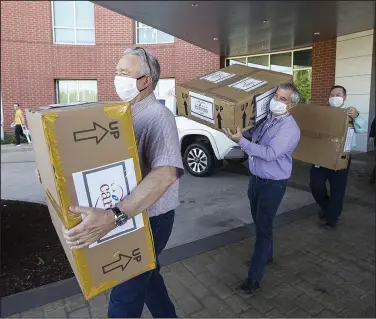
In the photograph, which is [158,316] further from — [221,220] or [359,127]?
[359,127]

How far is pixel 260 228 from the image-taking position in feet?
8.57

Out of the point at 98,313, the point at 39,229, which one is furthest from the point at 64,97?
the point at 98,313

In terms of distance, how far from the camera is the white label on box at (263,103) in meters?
2.32

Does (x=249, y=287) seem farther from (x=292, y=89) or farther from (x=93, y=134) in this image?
(x=93, y=134)

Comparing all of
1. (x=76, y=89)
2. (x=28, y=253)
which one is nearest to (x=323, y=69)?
(x=76, y=89)

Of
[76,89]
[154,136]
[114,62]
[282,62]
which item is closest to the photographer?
[154,136]

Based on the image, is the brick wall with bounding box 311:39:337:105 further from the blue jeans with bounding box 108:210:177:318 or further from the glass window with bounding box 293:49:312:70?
the blue jeans with bounding box 108:210:177:318

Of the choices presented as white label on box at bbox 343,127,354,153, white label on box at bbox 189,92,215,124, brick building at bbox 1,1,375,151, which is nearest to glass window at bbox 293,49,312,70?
brick building at bbox 1,1,375,151

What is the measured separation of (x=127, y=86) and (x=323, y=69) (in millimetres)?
9040

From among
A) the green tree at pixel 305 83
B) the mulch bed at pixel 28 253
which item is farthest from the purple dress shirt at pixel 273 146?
the green tree at pixel 305 83

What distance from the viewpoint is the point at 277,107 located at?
2416mm

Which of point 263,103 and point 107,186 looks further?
point 263,103

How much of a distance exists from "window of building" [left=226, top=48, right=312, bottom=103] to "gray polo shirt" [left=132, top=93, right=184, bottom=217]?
8.52 meters

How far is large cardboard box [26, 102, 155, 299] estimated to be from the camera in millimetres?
1224
